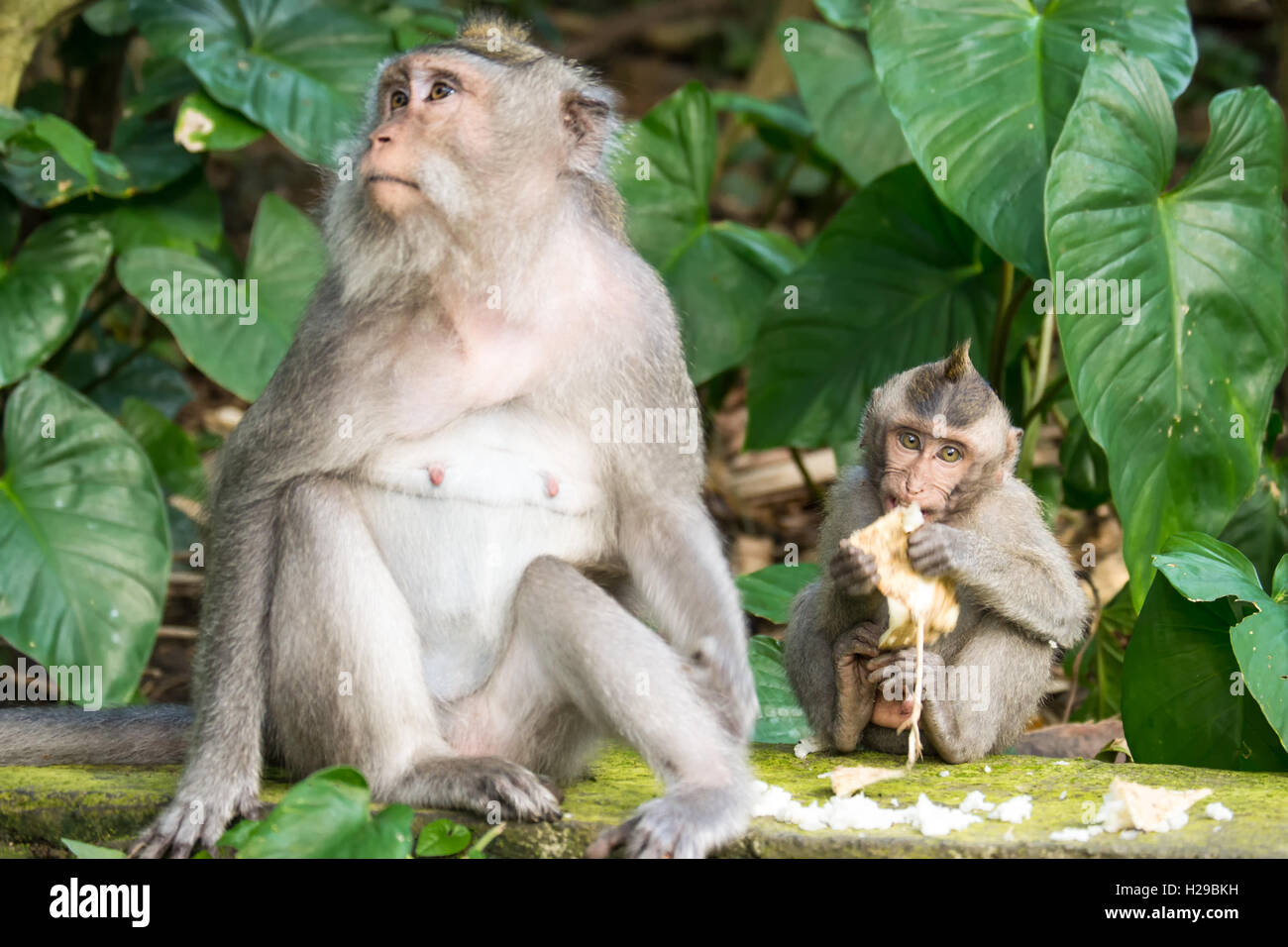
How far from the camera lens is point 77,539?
615 cm

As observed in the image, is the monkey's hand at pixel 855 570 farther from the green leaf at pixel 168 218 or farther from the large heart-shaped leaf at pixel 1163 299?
the green leaf at pixel 168 218

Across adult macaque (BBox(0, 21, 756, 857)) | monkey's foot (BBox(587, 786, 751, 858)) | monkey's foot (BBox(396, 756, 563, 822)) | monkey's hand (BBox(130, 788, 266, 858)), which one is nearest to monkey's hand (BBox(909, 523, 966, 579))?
adult macaque (BBox(0, 21, 756, 857))

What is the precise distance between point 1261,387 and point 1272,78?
324 inches

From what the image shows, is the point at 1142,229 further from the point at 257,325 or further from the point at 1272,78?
Answer: the point at 1272,78

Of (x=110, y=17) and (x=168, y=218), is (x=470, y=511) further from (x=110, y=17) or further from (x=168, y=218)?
(x=110, y=17)

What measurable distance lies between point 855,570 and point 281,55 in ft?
14.1

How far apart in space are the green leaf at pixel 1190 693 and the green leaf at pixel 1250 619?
0.28m

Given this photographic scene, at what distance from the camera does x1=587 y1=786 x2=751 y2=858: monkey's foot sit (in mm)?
4020

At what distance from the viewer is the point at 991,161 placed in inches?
233

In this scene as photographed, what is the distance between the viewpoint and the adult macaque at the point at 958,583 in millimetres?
4738

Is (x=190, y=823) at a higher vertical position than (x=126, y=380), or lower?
lower

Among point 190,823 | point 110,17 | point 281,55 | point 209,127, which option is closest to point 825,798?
point 190,823
